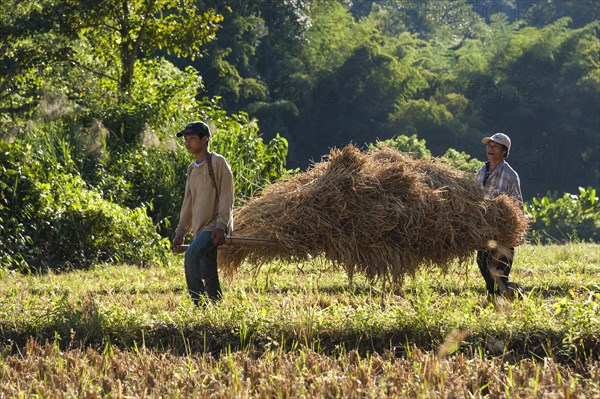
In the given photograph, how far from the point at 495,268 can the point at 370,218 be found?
54.4 inches

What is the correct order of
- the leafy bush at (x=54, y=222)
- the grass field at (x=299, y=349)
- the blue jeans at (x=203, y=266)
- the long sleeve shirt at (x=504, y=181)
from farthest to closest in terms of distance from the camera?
the leafy bush at (x=54, y=222), the long sleeve shirt at (x=504, y=181), the blue jeans at (x=203, y=266), the grass field at (x=299, y=349)

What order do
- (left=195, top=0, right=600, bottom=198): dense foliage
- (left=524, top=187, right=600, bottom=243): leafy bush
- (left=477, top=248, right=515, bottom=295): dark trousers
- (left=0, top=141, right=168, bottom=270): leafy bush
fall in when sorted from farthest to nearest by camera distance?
(left=195, top=0, right=600, bottom=198): dense foliage < (left=524, top=187, right=600, bottom=243): leafy bush < (left=0, top=141, right=168, bottom=270): leafy bush < (left=477, top=248, right=515, bottom=295): dark trousers

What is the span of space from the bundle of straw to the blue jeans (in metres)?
0.25

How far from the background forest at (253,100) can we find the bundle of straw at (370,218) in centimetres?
310

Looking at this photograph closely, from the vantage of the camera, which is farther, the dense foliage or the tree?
the dense foliage

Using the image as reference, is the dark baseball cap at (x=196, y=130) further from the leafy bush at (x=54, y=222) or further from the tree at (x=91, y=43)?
the tree at (x=91, y=43)

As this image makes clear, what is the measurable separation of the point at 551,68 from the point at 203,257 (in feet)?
158

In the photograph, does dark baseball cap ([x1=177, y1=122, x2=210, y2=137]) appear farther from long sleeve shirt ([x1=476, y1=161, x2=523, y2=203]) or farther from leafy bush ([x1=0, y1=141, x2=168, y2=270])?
leafy bush ([x1=0, y1=141, x2=168, y2=270])

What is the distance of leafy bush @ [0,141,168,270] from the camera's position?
10711 mm

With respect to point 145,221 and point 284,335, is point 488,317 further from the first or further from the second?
point 145,221

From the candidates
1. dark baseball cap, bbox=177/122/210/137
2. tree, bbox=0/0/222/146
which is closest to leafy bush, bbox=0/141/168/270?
tree, bbox=0/0/222/146

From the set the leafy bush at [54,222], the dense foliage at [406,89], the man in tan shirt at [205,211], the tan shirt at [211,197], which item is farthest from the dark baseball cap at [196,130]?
the dense foliage at [406,89]

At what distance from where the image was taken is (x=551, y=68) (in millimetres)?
52125

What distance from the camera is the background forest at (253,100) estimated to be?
11.7 metres
